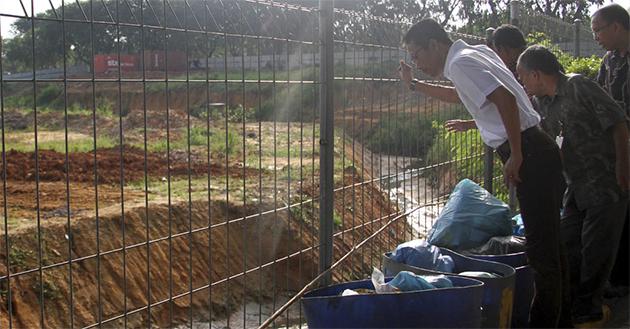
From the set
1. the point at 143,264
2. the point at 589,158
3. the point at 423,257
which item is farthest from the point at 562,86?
the point at 143,264

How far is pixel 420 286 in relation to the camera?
3.13m

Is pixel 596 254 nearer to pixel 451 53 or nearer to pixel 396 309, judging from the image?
pixel 451 53

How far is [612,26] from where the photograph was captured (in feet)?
15.6

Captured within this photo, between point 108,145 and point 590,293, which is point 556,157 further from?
point 108,145

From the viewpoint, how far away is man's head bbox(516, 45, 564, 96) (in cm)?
410

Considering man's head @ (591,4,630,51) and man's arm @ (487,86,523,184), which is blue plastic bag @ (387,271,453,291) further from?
man's head @ (591,4,630,51)

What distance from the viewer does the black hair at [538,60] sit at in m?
4.09

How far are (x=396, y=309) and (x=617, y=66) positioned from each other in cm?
303

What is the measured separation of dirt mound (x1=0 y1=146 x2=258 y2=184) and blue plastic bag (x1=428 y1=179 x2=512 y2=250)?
7.48 meters

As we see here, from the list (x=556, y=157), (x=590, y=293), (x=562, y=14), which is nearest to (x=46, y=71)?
(x=556, y=157)

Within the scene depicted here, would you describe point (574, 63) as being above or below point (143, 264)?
above

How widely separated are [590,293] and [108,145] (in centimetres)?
1418

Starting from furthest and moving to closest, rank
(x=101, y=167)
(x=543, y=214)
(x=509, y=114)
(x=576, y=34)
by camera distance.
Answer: (x=101, y=167), (x=576, y=34), (x=543, y=214), (x=509, y=114)

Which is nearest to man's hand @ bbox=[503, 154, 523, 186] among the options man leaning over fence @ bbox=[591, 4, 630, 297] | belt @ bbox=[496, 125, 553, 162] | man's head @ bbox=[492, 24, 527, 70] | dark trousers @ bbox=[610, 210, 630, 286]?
belt @ bbox=[496, 125, 553, 162]
